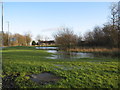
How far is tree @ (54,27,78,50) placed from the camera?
11039 millimetres

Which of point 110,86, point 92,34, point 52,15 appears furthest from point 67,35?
point 110,86

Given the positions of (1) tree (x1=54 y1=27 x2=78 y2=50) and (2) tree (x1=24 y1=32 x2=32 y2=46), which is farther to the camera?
(2) tree (x1=24 y1=32 x2=32 y2=46)

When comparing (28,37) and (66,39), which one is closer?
(66,39)

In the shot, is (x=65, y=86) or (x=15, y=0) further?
(x=15, y=0)

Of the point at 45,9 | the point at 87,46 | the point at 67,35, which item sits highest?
the point at 45,9

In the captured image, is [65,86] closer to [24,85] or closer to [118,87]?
[24,85]

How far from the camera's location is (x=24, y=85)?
237cm

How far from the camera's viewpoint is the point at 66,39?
11.6m

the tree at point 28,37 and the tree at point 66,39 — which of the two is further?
the tree at point 28,37

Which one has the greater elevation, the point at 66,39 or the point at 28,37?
the point at 28,37

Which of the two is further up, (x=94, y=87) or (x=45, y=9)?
(x=45, y=9)

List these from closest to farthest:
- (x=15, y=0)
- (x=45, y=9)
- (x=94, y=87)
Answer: (x=94, y=87) → (x=15, y=0) → (x=45, y=9)

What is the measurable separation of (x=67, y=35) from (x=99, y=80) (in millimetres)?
9022

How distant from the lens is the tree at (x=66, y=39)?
11.0 metres
